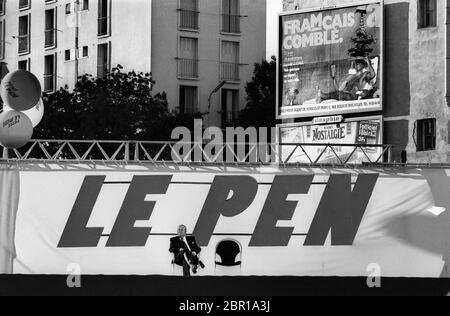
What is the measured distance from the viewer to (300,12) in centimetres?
5819

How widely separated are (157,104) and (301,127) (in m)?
8.76

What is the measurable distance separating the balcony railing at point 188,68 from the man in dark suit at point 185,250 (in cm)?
3123

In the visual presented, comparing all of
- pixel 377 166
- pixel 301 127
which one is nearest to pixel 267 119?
pixel 301 127

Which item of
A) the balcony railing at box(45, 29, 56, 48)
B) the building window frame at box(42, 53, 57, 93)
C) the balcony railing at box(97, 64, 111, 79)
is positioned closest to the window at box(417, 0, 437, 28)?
the balcony railing at box(97, 64, 111, 79)

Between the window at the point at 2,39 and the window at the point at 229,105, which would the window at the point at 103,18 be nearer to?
the window at the point at 229,105

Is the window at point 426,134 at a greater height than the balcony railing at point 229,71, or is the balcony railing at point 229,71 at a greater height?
the balcony railing at point 229,71

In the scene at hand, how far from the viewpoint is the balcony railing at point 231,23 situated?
236 feet

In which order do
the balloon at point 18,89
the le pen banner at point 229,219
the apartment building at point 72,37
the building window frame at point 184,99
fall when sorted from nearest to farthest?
the balloon at point 18,89 → the le pen banner at point 229,219 → the apartment building at point 72,37 → the building window frame at point 184,99

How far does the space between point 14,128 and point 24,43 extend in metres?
40.5

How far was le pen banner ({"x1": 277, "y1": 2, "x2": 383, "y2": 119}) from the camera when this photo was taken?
5516 cm

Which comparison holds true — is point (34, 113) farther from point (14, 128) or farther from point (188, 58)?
point (188, 58)

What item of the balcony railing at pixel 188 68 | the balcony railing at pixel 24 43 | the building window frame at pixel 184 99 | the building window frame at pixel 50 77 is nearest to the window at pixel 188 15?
the balcony railing at pixel 188 68
